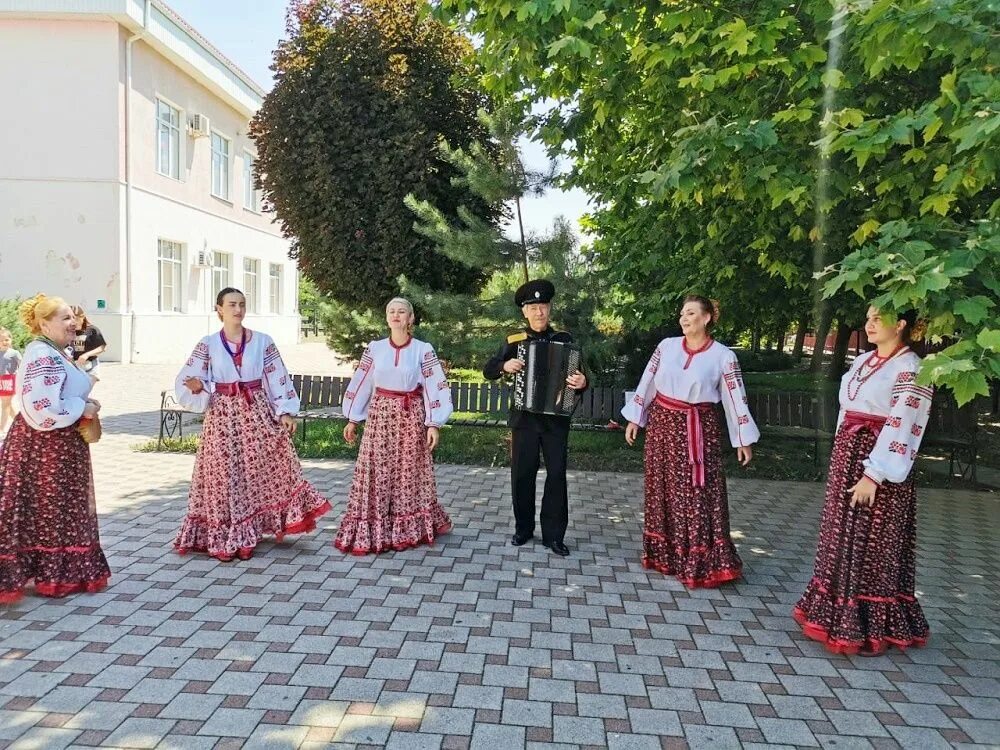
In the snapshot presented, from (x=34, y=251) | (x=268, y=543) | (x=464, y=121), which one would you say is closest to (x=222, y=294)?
(x=268, y=543)

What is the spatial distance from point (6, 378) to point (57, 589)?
21.2ft

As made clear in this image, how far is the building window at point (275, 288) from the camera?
32.6m

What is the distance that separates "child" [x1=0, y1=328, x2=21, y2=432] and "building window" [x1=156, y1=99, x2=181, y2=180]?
1361 centimetres

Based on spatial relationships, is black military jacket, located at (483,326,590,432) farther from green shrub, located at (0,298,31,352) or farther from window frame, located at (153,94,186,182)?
window frame, located at (153,94,186,182)

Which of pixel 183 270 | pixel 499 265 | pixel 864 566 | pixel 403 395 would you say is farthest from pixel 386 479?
pixel 183 270

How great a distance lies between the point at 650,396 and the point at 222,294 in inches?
122

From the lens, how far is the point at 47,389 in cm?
414

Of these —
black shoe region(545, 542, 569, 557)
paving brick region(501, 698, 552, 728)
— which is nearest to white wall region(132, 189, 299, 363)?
black shoe region(545, 542, 569, 557)

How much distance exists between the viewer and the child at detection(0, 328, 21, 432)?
961 cm

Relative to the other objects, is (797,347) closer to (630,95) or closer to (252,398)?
(630,95)

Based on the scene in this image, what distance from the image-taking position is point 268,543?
5625 millimetres

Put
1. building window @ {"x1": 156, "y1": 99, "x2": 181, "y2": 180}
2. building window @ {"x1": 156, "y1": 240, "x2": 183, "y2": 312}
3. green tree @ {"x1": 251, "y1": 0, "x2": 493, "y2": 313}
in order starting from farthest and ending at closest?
1. building window @ {"x1": 156, "y1": 240, "x2": 183, "y2": 312}
2. building window @ {"x1": 156, "y1": 99, "x2": 181, "y2": 180}
3. green tree @ {"x1": 251, "y1": 0, "x2": 493, "y2": 313}

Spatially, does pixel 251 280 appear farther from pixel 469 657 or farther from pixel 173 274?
pixel 469 657

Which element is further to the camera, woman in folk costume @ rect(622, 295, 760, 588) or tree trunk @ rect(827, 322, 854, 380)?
tree trunk @ rect(827, 322, 854, 380)
